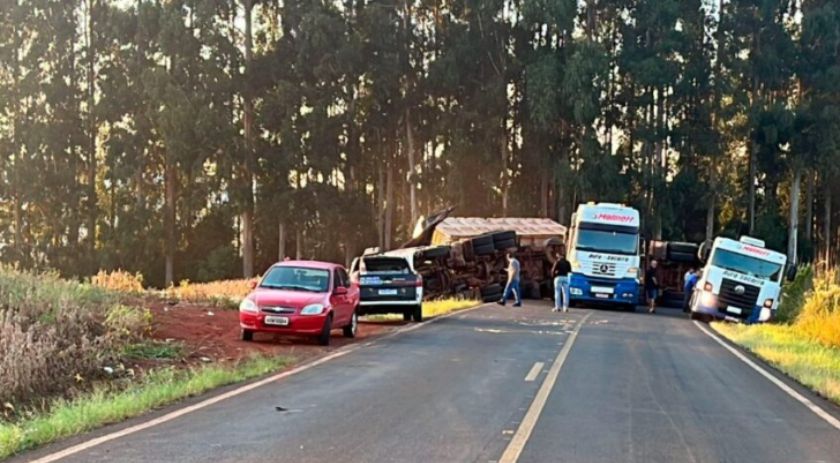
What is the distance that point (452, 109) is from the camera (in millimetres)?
57000

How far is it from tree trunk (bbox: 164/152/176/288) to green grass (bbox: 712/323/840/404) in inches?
1474

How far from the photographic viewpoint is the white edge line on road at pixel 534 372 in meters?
13.5

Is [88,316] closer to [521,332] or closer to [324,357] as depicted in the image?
[324,357]

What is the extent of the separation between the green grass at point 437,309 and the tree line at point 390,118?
19.3 m

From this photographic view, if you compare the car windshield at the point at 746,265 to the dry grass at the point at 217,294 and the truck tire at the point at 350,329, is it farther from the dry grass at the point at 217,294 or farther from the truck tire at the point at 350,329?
the truck tire at the point at 350,329

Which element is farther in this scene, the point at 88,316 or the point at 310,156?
the point at 310,156

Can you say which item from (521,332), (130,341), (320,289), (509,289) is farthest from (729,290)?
(130,341)

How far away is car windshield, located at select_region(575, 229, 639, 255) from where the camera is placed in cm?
3434

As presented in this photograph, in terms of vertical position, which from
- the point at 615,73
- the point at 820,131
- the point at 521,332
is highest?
the point at 615,73

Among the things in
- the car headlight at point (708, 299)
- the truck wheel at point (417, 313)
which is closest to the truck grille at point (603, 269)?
the car headlight at point (708, 299)

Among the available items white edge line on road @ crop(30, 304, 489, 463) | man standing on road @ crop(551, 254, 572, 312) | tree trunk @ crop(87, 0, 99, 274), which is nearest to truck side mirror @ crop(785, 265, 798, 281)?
man standing on road @ crop(551, 254, 572, 312)

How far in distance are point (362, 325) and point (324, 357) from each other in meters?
7.81

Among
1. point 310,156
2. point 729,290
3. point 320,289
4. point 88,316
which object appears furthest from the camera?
point 310,156

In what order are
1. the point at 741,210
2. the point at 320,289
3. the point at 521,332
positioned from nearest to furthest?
the point at 320,289, the point at 521,332, the point at 741,210
